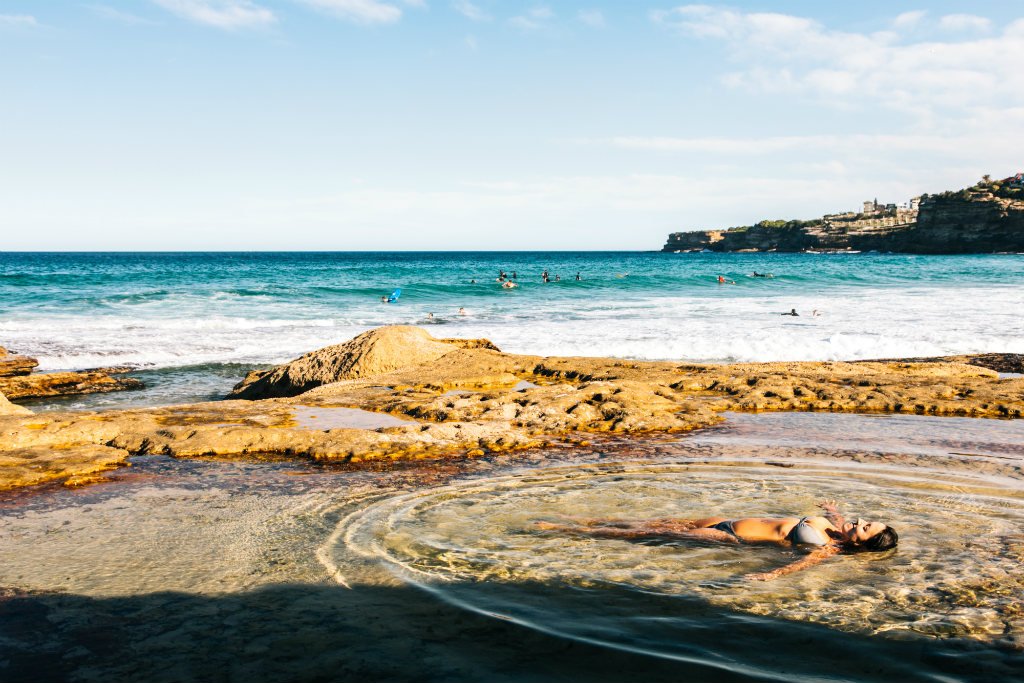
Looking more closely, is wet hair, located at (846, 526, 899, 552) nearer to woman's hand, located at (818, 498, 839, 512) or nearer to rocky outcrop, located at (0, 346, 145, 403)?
woman's hand, located at (818, 498, 839, 512)

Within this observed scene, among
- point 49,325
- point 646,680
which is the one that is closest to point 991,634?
point 646,680

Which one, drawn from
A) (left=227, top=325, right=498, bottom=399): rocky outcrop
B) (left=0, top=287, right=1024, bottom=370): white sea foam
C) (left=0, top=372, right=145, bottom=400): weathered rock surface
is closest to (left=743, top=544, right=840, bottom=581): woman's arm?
(left=227, top=325, right=498, bottom=399): rocky outcrop

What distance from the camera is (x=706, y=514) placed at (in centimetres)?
562

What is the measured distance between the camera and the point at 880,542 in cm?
480

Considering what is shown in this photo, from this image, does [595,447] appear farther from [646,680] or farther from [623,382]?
[646,680]

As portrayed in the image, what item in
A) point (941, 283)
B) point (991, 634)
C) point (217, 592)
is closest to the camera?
point (991, 634)

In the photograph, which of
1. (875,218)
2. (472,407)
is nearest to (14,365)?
(472,407)

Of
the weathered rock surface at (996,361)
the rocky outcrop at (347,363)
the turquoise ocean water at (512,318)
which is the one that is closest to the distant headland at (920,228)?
the turquoise ocean water at (512,318)

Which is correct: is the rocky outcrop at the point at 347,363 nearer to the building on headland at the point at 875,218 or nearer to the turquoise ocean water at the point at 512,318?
the turquoise ocean water at the point at 512,318

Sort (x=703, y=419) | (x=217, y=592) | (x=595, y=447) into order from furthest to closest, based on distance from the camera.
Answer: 1. (x=703, y=419)
2. (x=595, y=447)
3. (x=217, y=592)

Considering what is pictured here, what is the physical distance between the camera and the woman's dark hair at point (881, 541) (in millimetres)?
4797

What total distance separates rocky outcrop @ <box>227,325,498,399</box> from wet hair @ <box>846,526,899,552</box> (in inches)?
341

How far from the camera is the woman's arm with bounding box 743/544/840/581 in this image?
14.6ft

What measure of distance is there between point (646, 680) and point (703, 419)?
19.6ft
